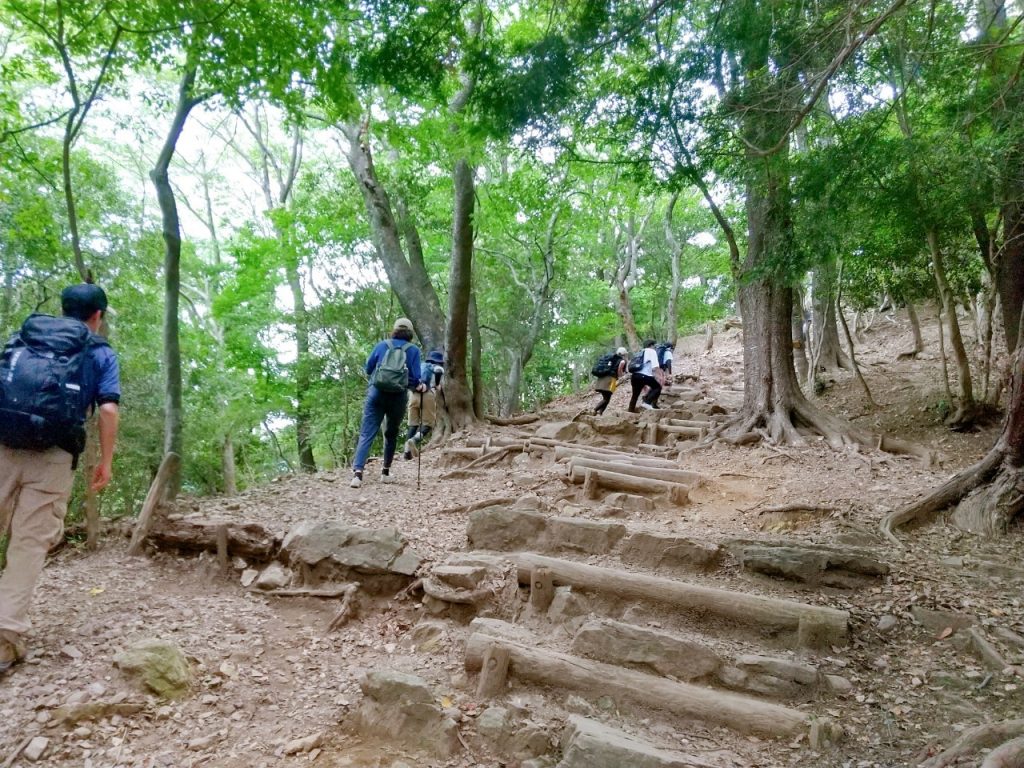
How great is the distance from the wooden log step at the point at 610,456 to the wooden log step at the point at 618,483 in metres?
0.85

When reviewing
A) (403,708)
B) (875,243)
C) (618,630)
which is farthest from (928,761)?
(875,243)

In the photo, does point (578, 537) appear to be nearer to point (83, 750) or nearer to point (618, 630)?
point (618, 630)

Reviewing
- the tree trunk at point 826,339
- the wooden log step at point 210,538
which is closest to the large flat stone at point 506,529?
the wooden log step at point 210,538

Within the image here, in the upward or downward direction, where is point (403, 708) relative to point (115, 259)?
downward

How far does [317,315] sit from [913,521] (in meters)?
13.1

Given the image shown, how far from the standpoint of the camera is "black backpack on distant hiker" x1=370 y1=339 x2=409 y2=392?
6922 millimetres

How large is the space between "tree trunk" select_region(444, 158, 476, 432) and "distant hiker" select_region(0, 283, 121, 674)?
26.1ft

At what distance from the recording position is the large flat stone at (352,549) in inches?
179

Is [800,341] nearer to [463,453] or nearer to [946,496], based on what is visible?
[463,453]

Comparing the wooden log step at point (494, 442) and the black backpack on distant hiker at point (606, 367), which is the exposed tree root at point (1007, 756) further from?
the black backpack on distant hiker at point (606, 367)

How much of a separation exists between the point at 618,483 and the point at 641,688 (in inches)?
150

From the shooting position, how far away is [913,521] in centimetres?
519

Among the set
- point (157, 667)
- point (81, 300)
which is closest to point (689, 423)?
point (157, 667)

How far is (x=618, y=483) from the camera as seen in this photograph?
6996 mm
